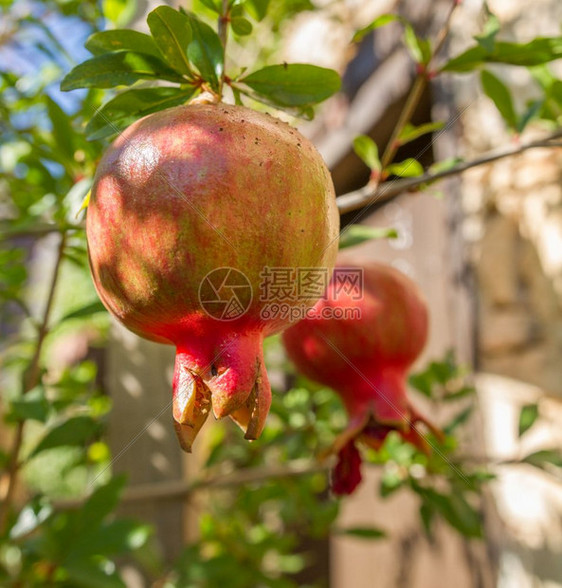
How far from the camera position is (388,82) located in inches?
78.2

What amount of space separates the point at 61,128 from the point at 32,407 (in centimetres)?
42

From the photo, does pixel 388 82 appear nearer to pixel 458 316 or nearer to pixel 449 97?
pixel 449 97

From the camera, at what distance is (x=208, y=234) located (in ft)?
1.42

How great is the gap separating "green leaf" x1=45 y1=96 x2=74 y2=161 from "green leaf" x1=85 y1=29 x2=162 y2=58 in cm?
40

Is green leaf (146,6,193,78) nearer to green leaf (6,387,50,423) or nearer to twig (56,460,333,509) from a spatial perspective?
green leaf (6,387,50,423)

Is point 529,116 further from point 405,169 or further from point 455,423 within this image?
point 455,423

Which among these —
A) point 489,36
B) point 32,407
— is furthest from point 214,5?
point 32,407

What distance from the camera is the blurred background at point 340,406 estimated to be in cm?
100

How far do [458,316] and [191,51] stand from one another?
1.15m

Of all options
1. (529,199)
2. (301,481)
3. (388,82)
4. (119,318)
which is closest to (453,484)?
(301,481)

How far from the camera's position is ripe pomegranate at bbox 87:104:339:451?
437 millimetres

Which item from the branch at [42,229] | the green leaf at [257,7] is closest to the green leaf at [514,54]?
the green leaf at [257,7]

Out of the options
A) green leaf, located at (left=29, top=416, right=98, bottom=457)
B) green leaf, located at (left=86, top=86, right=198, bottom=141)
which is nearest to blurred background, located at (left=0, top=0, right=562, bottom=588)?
green leaf, located at (left=29, top=416, right=98, bottom=457)

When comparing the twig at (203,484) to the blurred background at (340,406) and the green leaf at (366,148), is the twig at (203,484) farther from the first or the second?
the green leaf at (366,148)
